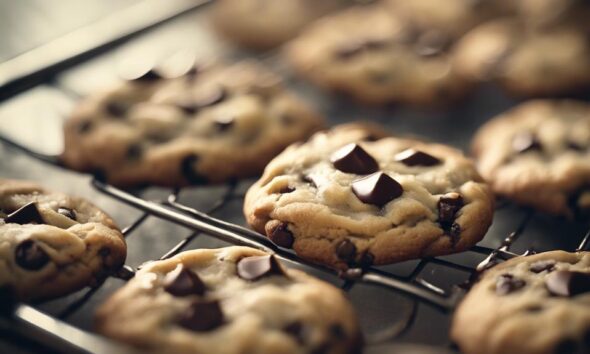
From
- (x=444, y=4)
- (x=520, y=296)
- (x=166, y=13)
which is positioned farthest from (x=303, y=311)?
(x=444, y=4)

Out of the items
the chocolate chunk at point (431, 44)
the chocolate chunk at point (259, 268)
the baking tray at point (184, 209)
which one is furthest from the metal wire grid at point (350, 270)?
the chocolate chunk at point (431, 44)

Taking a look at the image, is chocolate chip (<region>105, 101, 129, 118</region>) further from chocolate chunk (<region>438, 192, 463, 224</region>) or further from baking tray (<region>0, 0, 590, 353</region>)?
chocolate chunk (<region>438, 192, 463, 224</region>)

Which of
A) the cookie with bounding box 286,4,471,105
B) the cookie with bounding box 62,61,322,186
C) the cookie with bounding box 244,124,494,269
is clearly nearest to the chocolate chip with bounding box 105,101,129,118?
the cookie with bounding box 62,61,322,186

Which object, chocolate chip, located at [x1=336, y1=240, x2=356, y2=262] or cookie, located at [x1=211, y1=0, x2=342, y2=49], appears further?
cookie, located at [x1=211, y1=0, x2=342, y2=49]

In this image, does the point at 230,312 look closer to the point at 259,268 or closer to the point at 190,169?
the point at 259,268

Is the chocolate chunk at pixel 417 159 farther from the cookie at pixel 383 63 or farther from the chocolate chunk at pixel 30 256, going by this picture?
the chocolate chunk at pixel 30 256

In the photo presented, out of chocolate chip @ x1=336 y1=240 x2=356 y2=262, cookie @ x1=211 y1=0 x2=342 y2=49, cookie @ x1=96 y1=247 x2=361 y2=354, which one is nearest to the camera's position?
cookie @ x1=96 y1=247 x2=361 y2=354

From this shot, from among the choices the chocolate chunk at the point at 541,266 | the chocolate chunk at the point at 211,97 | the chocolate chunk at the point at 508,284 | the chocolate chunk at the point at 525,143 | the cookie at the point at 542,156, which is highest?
the chocolate chunk at the point at 211,97
